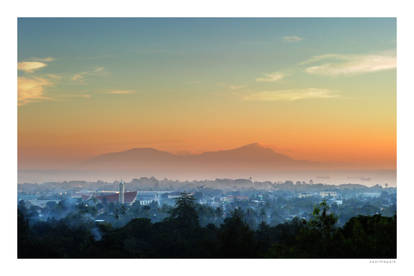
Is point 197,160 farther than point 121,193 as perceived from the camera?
No

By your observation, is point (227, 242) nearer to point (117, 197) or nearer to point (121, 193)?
point (117, 197)

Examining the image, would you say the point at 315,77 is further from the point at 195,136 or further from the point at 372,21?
the point at 195,136

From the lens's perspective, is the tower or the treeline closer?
the treeline

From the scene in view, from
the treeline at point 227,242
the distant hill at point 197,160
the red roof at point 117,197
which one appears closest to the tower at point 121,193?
the red roof at point 117,197

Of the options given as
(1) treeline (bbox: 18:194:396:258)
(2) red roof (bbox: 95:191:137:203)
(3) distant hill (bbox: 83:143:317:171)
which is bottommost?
(2) red roof (bbox: 95:191:137:203)

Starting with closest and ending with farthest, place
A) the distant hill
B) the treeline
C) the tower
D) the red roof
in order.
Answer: the treeline < the distant hill < the red roof < the tower

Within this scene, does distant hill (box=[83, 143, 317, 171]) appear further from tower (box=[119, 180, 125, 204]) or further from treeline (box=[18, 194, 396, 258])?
treeline (box=[18, 194, 396, 258])

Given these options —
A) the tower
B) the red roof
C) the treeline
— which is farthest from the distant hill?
the treeline

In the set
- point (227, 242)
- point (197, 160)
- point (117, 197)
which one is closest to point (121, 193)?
point (117, 197)

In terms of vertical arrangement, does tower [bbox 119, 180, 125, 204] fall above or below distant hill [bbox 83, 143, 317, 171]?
below
